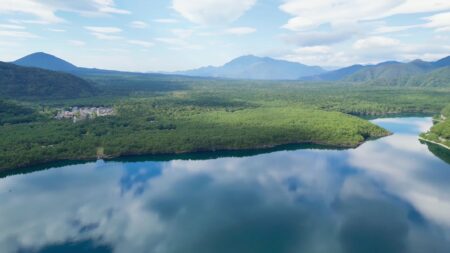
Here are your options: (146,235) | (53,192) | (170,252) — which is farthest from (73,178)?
(170,252)

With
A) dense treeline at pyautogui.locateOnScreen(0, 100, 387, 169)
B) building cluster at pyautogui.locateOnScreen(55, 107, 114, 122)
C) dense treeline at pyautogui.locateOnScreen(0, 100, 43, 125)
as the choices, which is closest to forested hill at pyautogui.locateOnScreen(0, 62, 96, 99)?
building cluster at pyautogui.locateOnScreen(55, 107, 114, 122)

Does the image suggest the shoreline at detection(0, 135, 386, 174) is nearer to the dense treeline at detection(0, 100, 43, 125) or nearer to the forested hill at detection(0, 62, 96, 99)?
the dense treeline at detection(0, 100, 43, 125)

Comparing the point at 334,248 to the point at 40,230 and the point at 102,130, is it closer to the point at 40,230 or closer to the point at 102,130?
the point at 40,230

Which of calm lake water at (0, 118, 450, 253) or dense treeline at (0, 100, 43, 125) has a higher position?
dense treeline at (0, 100, 43, 125)

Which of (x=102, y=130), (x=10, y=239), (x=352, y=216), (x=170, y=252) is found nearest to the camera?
(x=170, y=252)

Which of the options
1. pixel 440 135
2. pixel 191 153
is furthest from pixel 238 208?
pixel 440 135

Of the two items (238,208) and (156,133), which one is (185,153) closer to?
(156,133)
